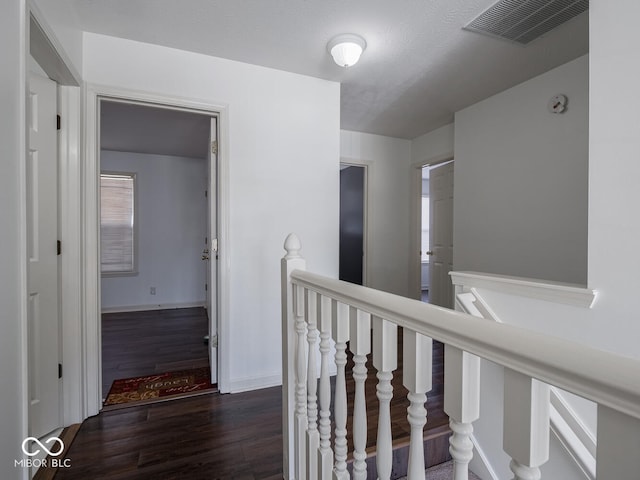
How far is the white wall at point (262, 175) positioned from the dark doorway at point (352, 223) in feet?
7.20

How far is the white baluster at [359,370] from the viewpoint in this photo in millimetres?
894

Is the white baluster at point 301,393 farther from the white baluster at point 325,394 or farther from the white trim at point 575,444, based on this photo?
the white trim at point 575,444

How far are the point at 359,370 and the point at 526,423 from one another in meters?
0.49

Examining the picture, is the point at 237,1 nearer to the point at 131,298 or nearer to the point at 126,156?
the point at 126,156

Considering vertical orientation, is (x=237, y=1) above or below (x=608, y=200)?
above

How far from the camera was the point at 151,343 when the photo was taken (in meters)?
3.25

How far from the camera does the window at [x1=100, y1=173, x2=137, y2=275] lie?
454 centimetres

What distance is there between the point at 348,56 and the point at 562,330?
1.99m

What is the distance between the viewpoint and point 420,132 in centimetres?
→ 390

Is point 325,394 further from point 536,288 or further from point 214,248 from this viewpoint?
point 214,248

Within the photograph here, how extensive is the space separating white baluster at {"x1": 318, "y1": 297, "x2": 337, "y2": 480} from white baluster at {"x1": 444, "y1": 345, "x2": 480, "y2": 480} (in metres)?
0.49

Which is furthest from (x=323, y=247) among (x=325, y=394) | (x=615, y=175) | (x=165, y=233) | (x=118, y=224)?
(x=118, y=224)

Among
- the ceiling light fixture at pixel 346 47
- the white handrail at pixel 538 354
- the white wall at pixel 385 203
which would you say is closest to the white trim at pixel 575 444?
the white handrail at pixel 538 354

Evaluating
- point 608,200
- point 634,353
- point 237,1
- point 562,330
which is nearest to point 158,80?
point 237,1
